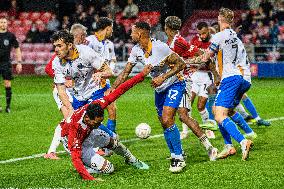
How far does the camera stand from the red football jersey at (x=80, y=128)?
31.5ft

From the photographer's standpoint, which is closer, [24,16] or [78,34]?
[78,34]

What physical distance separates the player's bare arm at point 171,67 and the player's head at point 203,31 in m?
3.98

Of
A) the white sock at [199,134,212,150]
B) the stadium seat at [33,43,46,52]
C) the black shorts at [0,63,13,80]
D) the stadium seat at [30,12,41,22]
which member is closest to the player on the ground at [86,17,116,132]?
the white sock at [199,134,212,150]

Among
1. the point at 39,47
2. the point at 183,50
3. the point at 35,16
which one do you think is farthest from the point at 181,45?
the point at 35,16

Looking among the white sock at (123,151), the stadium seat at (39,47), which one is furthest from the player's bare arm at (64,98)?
the stadium seat at (39,47)

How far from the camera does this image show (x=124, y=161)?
38.5 ft

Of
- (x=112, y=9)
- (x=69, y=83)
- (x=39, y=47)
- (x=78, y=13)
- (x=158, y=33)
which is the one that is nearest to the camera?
(x=69, y=83)

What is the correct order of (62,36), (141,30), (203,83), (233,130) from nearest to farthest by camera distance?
(62,36) → (141,30) → (233,130) → (203,83)

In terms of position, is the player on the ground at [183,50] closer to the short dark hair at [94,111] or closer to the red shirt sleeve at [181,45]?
the red shirt sleeve at [181,45]

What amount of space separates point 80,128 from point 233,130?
2.75m

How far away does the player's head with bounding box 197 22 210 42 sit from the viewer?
14.6 m

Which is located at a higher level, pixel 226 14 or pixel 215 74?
pixel 226 14

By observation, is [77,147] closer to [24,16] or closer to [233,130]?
[233,130]

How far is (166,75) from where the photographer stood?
10.6 meters
